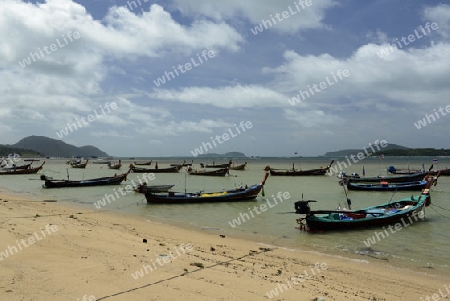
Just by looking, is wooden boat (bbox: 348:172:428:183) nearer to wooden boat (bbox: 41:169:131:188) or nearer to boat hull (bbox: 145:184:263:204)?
boat hull (bbox: 145:184:263:204)

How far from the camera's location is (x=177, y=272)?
720 cm

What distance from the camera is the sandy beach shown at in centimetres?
606

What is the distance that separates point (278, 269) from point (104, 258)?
4.13 meters

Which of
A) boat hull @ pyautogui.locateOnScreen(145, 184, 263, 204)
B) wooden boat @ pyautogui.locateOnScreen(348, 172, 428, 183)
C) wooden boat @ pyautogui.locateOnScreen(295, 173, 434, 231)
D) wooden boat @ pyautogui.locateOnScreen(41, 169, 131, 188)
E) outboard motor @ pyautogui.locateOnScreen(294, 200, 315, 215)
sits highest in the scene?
wooden boat @ pyautogui.locateOnScreen(41, 169, 131, 188)

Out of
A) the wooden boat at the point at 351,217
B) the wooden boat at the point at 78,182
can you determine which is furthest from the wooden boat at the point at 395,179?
the wooden boat at the point at 78,182

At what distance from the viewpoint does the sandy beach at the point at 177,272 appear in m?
6.06

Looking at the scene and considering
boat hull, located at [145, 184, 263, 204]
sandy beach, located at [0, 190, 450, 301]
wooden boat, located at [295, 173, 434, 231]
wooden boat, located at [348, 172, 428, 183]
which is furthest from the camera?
wooden boat, located at [348, 172, 428, 183]

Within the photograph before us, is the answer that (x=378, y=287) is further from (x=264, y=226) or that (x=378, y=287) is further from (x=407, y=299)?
(x=264, y=226)

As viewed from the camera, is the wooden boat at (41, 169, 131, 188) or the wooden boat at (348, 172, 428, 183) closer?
the wooden boat at (41, 169, 131, 188)

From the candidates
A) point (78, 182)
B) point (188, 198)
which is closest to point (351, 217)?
point (188, 198)

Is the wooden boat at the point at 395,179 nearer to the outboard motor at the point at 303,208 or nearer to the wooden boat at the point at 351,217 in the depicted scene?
the wooden boat at the point at 351,217

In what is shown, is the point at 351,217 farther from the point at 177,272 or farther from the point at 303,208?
the point at 177,272

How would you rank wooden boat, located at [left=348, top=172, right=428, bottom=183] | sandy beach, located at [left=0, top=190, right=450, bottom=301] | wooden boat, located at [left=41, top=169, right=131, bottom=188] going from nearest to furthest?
sandy beach, located at [left=0, top=190, right=450, bottom=301]
wooden boat, located at [left=41, top=169, right=131, bottom=188]
wooden boat, located at [left=348, top=172, right=428, bottom=183]

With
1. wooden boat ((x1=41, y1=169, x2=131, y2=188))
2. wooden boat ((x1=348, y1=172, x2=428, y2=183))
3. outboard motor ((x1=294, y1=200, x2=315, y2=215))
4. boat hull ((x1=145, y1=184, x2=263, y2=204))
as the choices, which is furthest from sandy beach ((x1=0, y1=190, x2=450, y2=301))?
wooden boat ((x1=348, y1=172, x2=428, y2=183))
